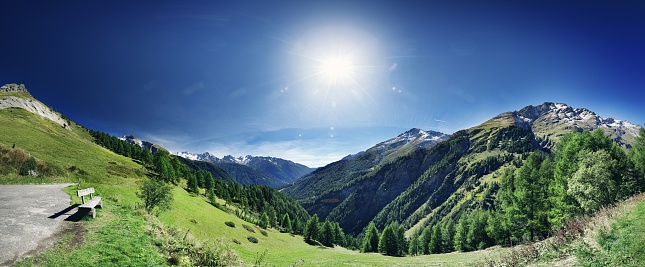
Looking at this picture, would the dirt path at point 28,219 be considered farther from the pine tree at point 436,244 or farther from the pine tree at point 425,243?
the pine tree at point 425,243

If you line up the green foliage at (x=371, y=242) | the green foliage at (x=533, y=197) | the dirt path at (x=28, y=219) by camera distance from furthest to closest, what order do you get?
the green foliage at (x=371, y=242) → the green foliage at (x=533, y=197) → the dirt path at (x=28, y=219)

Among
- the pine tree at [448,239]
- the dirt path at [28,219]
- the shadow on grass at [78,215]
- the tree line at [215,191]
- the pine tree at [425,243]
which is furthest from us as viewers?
the pine tree at [425,243]

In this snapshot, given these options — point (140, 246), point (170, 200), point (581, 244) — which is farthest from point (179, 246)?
point (581, 244)

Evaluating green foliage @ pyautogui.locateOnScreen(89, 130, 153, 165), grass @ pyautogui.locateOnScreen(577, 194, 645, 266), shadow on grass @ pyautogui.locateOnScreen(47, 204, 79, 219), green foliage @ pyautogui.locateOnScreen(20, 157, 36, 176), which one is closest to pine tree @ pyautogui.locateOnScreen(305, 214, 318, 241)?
green foliage @ pyautogui.locateOnScreen(89, 130, 153, 165)

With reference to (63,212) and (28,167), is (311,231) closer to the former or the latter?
(28,167)

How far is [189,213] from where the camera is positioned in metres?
50.2

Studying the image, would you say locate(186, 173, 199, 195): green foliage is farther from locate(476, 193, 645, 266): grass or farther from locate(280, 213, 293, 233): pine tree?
locate(476, 193, 645, 266): grass

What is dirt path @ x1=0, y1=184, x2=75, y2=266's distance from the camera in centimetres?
1117

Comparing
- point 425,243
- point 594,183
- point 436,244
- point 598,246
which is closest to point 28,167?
point 598,246

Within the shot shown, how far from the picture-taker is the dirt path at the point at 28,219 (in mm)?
11171

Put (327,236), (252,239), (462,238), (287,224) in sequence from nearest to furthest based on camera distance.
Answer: (252,239), (462,238), (327,236), (287,224)

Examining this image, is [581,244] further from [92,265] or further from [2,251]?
[2,251]

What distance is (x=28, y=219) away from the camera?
1457 centimetres

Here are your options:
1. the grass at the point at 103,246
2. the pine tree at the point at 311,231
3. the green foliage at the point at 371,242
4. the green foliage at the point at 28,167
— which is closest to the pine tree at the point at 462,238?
the green foliage at the point at 371,242
